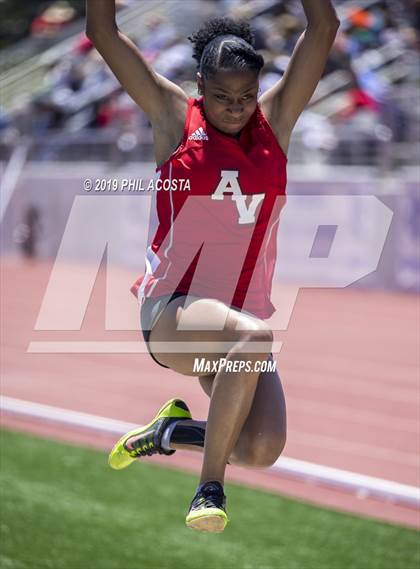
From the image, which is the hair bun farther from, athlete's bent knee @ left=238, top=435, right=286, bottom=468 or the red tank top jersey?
athlete's bent knee @ left=238, top=435, right=286, bottom=468

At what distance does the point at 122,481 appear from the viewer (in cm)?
634

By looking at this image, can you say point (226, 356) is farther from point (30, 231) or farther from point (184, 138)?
point (30, 231)

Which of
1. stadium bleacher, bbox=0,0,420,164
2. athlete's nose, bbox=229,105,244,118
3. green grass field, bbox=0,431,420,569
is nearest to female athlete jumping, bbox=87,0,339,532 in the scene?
athlete's nose, bbox=229,105,244,118

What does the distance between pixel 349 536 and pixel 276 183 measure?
253 centimetres

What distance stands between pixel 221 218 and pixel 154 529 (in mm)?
2395

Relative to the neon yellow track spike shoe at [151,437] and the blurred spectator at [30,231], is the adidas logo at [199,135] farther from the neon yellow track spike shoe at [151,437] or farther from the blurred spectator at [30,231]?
the blurred spectator at [30,231]

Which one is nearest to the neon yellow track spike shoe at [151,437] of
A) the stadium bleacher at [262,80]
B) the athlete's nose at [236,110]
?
the athlete's nose at [236,110]

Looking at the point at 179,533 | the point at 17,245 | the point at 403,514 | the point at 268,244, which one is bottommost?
the point at 17,245

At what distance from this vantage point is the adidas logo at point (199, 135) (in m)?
3.63

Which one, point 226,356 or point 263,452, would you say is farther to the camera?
point 263,452

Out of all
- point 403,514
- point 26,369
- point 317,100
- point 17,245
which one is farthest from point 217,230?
point 17,245

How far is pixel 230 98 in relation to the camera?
3.49 m

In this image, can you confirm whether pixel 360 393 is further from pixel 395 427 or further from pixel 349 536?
pixel 349 536

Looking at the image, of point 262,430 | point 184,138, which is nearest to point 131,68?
point 184,138
